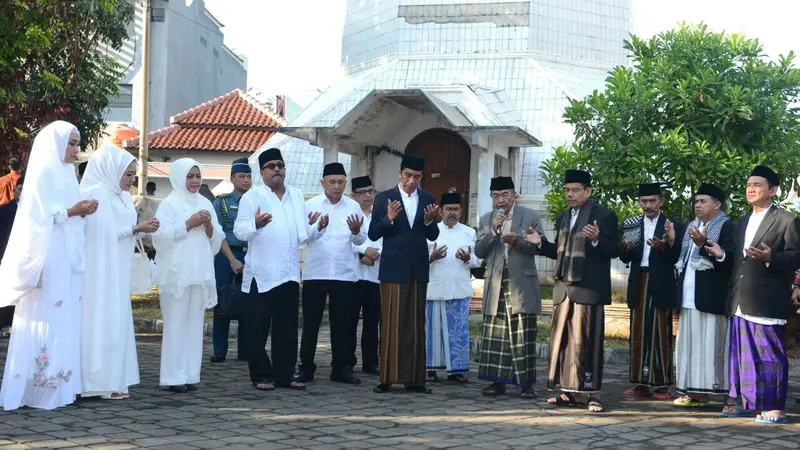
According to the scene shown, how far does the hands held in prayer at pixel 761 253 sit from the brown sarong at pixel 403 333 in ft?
9.29

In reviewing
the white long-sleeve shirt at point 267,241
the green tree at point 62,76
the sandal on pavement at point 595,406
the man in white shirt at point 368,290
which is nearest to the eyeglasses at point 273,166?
the white long-sleeve shirt at point 267,241

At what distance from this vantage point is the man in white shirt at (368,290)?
33.3 feet

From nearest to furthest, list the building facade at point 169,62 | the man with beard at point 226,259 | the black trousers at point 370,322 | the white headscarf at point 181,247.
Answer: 1. the white headscarf at point 181,247
2. the black trousers at point 370,322
3. the man with beard at point 226,259
4. the building facade at point 169,62

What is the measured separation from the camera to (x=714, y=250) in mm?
8227

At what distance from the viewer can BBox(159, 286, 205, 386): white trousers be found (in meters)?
8.46

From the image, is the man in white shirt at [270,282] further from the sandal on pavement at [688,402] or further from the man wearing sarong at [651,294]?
the sandal on pavement at [688,402]

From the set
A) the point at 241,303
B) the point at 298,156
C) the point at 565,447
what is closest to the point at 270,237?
the point at 241,303

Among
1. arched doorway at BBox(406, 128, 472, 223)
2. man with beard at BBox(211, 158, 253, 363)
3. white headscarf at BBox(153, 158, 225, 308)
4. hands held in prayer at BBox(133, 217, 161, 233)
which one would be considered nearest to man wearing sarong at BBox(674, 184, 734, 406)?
white headscarf at BBox(153, 158, 225, 308)

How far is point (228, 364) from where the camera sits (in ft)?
34.5

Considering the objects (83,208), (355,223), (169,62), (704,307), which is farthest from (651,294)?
(169,62)

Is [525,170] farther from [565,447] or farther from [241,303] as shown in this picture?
[565,447]

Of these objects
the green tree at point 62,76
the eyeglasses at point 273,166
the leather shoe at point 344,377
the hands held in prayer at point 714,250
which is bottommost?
the leather shoe at point 344,377

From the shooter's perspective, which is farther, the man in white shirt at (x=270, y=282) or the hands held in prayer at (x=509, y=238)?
the man in white shirt at (x=270, y=282)

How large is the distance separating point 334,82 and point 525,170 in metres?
5.28
